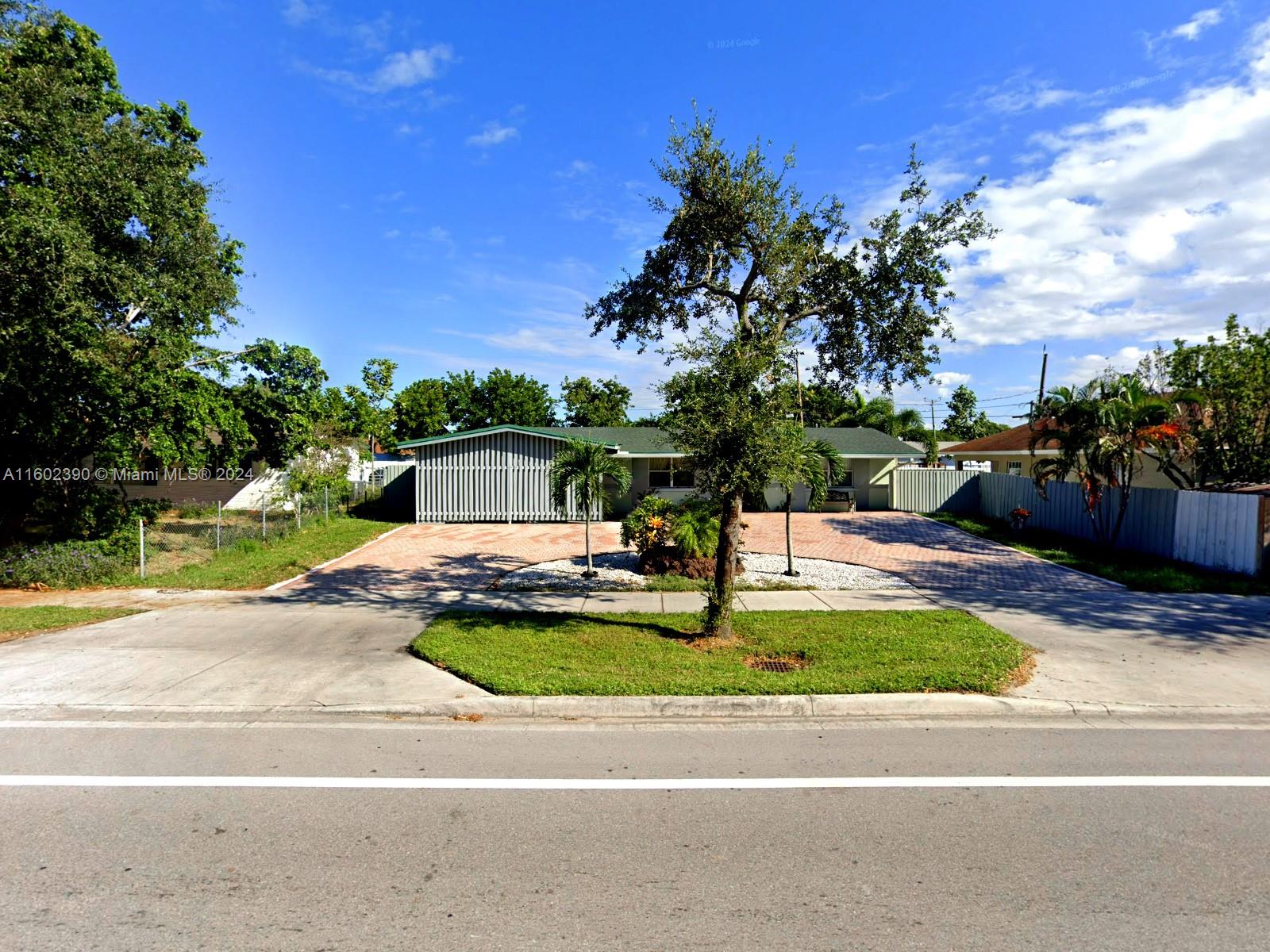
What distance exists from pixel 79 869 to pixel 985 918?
4.61m

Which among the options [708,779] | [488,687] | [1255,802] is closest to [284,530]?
[488,687]

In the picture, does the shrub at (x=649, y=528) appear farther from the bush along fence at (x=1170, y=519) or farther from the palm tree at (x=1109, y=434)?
the bush along fence at (x=1170, y=519)

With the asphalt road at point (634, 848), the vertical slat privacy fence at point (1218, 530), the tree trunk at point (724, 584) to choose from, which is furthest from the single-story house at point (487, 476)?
the asphalt road at point (634, 848)

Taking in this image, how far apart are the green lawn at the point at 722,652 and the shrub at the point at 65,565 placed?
24.3 ft

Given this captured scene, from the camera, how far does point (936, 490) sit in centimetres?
2502

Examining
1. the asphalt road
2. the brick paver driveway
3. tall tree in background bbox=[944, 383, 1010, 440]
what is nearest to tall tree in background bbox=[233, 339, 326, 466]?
the brick paver driveway

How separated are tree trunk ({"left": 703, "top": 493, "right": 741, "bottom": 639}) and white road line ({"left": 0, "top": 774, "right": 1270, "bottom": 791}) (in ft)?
11.2

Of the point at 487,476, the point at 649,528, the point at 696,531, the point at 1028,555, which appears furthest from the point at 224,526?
the point at 1028,555

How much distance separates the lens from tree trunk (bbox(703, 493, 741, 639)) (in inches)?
324

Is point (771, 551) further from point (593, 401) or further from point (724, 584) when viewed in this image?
point (593, 401)

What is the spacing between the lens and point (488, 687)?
6.66 m

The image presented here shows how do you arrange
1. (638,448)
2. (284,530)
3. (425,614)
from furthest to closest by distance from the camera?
(638,448) → (284,530) → (425,614)

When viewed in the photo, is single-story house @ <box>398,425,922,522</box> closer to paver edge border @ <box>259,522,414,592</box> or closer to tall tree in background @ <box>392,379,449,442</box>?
paver edge border @ <box>259,522,414,592</box>

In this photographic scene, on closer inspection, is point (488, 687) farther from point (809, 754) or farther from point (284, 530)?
point (284, 530)
